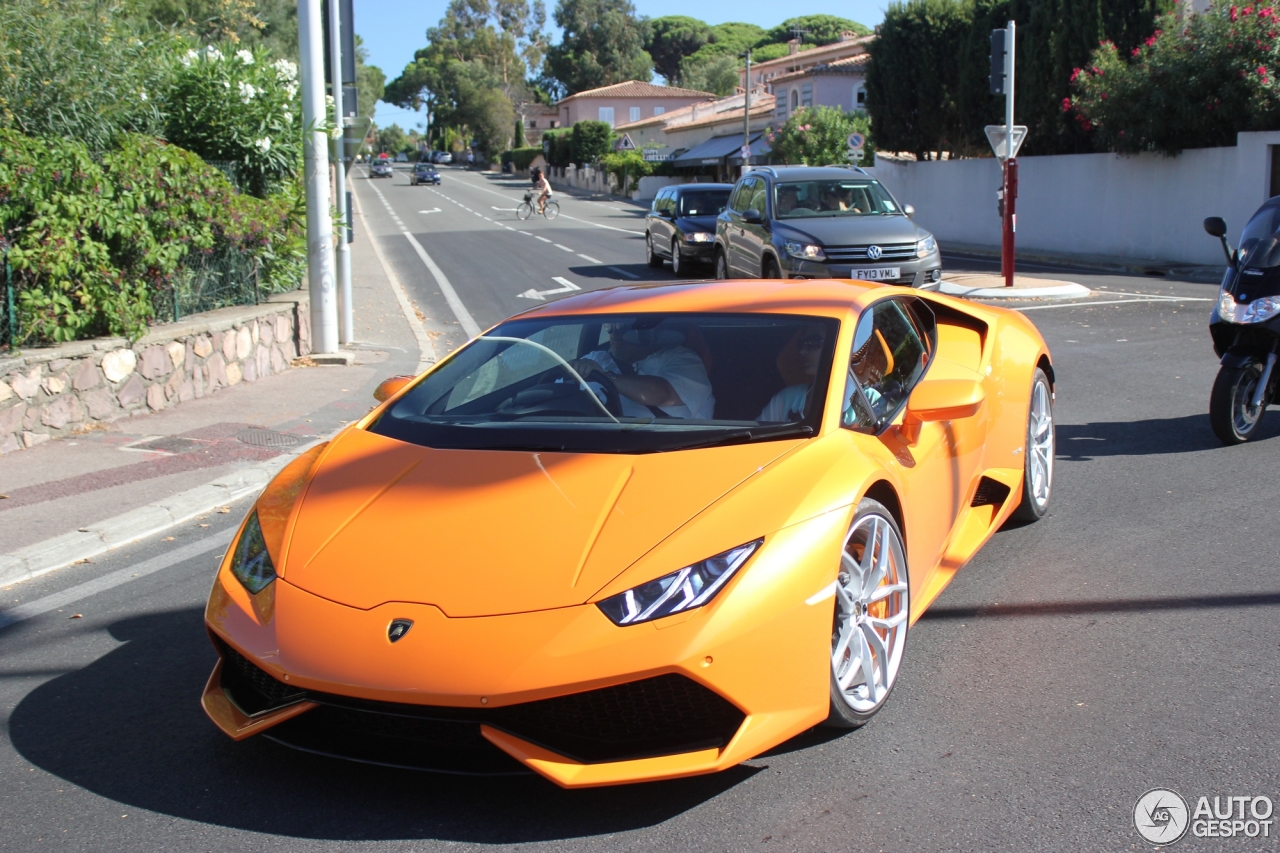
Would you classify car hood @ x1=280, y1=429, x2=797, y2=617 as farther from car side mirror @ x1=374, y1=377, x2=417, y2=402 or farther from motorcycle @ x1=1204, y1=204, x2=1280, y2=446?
motorcycle @ x1=1204, y1=204, x2=1280, y2=446

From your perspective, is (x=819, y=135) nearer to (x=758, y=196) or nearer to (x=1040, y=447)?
(x=758, y=196)

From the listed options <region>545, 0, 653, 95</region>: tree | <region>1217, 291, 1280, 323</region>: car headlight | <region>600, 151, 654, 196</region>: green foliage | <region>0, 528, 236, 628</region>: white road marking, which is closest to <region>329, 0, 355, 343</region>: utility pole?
<region>0, 528, 236, 628</region>: white road marking

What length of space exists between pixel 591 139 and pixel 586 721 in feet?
255

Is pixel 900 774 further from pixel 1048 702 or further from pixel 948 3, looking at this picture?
pixel 948 3

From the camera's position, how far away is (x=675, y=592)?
3.01 metres

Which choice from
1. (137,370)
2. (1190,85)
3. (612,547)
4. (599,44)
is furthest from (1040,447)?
(599,44)

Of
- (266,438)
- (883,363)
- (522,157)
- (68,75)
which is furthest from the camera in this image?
(522,157)

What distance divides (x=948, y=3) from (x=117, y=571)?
3172 centimetres

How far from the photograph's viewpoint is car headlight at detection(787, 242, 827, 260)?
46.4 ft

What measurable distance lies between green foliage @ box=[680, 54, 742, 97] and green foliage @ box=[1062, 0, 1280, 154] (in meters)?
83.8

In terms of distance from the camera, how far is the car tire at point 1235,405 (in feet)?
22.7

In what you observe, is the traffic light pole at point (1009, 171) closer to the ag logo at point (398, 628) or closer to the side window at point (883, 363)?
the side window at point (883, 363)

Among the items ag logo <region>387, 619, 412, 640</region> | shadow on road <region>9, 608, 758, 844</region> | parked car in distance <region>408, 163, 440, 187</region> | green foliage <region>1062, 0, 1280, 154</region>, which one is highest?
parked car in distance <region>408, 163, 440, 187</region>

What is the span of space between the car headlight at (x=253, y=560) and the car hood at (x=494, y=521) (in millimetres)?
94
